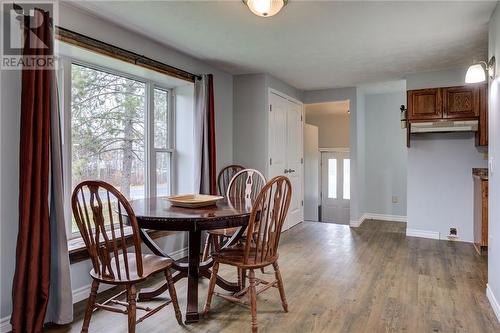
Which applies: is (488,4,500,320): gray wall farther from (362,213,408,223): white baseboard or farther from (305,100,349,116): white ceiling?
(305,100,349,116): white ceiling

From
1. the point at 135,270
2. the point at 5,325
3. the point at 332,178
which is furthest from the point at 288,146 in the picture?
the point at 5,325

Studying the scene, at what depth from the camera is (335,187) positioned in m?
7.64

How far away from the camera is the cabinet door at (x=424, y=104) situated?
13.7ft

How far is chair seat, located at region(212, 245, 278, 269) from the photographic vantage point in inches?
84.7

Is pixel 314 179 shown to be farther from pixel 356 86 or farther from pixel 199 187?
pixel 199 187

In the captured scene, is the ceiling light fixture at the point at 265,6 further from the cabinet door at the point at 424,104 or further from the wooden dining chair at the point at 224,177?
the cabinet door at the point at 424,104

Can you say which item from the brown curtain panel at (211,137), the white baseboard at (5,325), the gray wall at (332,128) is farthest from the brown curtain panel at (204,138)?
the gray wall at (332,128)

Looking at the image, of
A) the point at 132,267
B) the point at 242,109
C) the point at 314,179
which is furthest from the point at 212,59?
the point at 314,179

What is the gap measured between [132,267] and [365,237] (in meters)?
3.54

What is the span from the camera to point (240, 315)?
2.35m

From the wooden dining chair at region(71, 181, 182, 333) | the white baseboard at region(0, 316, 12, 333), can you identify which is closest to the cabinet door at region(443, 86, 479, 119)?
the wooden dining chair at region(71, 181, 182, 333)

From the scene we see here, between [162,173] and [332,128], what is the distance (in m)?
4.78

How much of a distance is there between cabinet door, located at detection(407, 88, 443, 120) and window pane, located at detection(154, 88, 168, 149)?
311cm

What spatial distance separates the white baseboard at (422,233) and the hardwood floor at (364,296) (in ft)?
1.05
